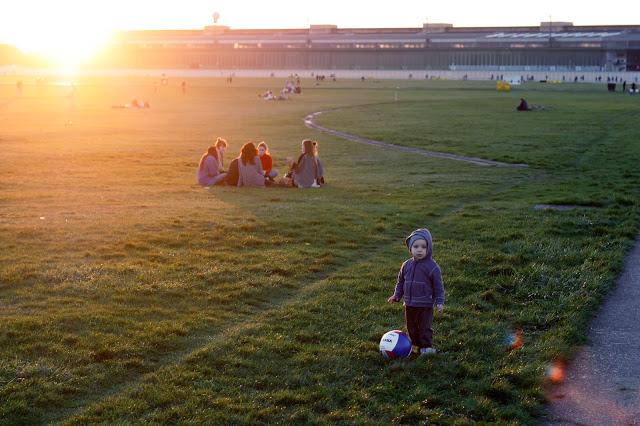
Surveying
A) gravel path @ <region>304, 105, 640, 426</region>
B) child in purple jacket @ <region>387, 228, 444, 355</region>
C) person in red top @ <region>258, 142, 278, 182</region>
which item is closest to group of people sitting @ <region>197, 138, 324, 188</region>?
person in red top @ <region>258, 142, 278, 182</region>

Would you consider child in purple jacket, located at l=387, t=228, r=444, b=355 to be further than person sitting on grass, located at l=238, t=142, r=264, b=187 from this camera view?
No

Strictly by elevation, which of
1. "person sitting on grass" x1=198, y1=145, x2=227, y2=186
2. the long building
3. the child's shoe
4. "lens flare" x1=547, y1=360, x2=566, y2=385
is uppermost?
the long building

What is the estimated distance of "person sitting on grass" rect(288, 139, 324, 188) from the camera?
2007 centimetres

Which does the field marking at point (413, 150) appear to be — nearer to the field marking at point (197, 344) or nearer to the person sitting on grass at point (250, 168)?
the person sitting on grass at point (250, 168)

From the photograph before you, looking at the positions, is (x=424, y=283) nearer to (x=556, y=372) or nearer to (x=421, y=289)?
(x=421, y=289)

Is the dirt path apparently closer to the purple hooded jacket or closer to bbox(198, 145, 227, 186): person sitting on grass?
the purple hooded jacket

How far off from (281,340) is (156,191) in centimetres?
1134

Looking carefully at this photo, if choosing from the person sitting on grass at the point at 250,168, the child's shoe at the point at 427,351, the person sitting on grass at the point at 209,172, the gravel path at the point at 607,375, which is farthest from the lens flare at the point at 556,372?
the person sitting on grass at the point at 209,172

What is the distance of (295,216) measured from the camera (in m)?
16.0

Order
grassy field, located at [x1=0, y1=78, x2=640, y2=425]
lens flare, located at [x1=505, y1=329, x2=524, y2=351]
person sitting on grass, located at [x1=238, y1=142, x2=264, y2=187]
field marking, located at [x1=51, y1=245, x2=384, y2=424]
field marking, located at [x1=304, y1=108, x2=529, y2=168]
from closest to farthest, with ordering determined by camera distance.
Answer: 1. field marking, located at [x1=51, y1=245, x2=384, y2=424]
2. grassy field, located at [x1=0, y1=78, x2=640, y2=425]
3. lens flare, located at [x1=505, y1=329, x2=524, y2=351]
4. person sitting on grass, located at [x1=238, y1=142, x2=264, y2=187]
5. field marking, located at [x1=304, y1=108, x2=529, y2=168]

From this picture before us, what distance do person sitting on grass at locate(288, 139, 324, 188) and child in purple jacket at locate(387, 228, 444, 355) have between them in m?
11.6

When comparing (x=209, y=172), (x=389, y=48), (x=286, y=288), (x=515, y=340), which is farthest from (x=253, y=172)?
(x=389, y=48)

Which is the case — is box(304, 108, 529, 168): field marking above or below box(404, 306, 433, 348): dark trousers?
below

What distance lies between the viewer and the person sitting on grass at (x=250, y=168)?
20.0 m
